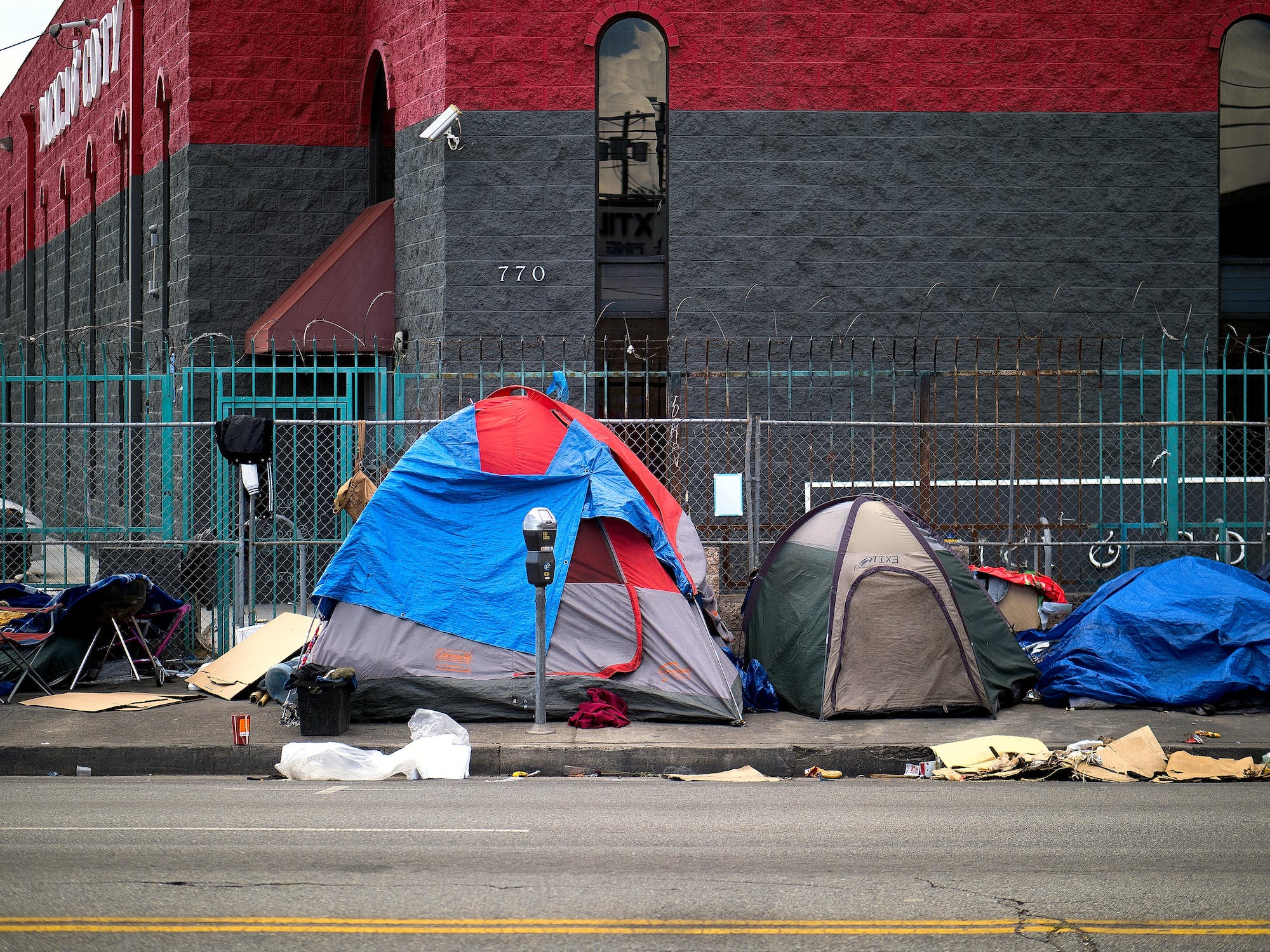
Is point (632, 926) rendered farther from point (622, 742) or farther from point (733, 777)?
point (622, 742)

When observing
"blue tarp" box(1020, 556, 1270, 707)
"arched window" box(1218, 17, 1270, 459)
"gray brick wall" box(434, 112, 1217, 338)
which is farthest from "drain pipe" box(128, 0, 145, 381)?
"arched window" box(1218, 17, 1270, 459)

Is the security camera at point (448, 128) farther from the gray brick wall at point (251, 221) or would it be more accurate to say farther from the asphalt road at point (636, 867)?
the asphalt road at point (636, 867)

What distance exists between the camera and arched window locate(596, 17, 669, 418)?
14414 mm

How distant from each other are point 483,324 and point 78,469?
10098 millimetres

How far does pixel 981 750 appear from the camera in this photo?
28.7 ft

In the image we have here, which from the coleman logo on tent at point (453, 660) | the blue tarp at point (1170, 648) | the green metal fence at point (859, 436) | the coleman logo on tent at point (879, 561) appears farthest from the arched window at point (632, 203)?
the blue tarp at point (1170, 648)

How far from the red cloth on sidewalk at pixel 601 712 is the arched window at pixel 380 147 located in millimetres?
8834

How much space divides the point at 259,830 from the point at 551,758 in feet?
7.79

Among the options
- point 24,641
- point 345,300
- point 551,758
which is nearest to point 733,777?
point 551,758

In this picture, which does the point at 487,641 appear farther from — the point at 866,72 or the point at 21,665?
the point at 866,72

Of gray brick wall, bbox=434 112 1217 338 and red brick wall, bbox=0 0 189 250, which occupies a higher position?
red brick wall, bbox=0 0 189 250

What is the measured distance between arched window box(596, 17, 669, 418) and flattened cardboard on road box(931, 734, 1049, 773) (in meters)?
6.34

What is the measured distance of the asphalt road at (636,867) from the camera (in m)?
5.06

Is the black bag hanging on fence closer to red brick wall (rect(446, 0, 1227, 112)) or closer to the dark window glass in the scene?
red brick wall (rect(446, 0, 1227, 112))
